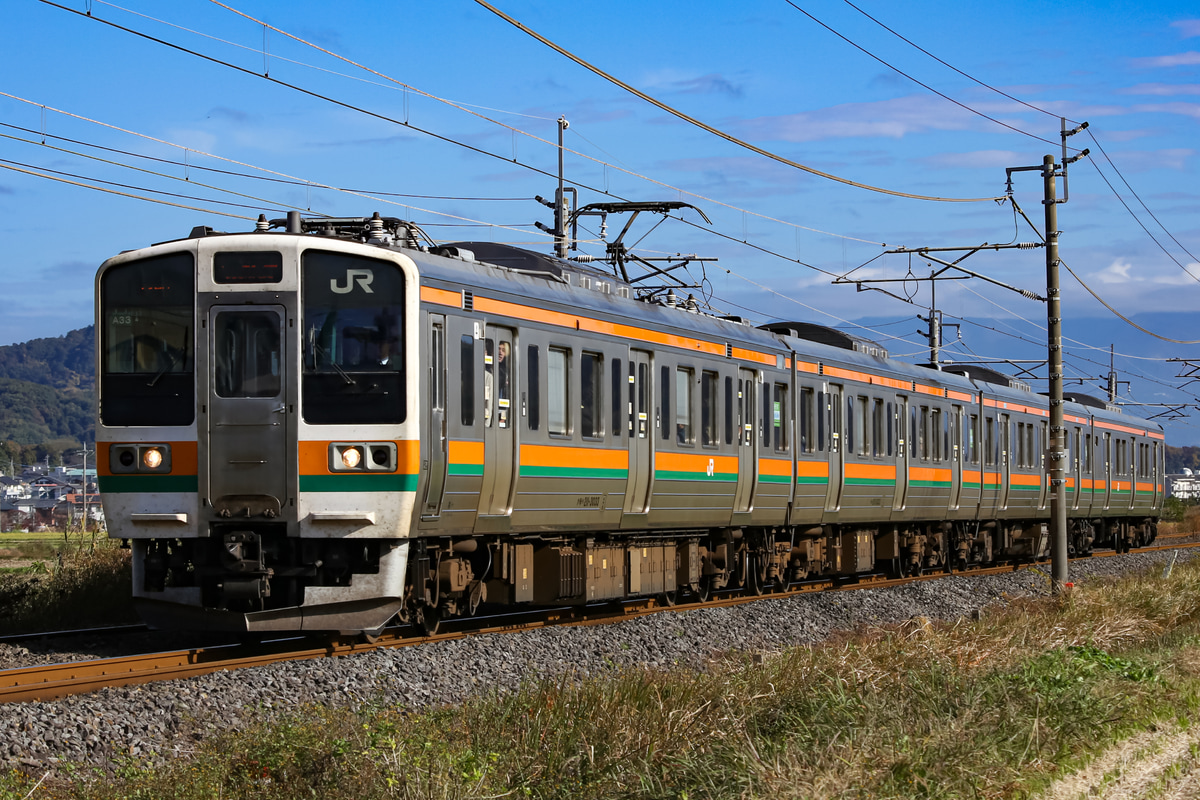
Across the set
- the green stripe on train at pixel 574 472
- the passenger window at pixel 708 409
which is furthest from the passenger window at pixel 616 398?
the passenger window at pixel 708 409

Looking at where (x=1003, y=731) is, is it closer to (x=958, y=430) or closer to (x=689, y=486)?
(x=689, y=486)

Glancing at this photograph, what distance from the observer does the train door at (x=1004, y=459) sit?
1078 inches

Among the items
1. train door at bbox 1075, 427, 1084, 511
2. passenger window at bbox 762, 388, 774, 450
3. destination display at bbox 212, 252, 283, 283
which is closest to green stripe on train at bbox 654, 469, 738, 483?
passenger window at bbox 762, 388, 774, 450

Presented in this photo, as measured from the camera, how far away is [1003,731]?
8195 mm

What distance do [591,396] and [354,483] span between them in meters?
3.74

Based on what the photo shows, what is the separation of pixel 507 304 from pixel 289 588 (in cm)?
324

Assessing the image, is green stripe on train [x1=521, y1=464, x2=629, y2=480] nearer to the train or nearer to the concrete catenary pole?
the train

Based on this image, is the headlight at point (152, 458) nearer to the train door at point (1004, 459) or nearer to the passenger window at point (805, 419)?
the passenger window at point (805, 419)

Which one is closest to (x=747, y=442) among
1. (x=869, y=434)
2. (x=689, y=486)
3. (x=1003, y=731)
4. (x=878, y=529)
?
(x=689, y=486)

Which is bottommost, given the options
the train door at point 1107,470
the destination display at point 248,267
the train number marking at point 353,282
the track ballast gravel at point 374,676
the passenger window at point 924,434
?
the track ballast gravel at point 374,676

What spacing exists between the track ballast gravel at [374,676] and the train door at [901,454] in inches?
226

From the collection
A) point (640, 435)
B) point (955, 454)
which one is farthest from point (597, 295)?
point (955, 454)

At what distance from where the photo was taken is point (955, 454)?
2531cm

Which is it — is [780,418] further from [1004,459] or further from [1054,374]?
[1004,459]
